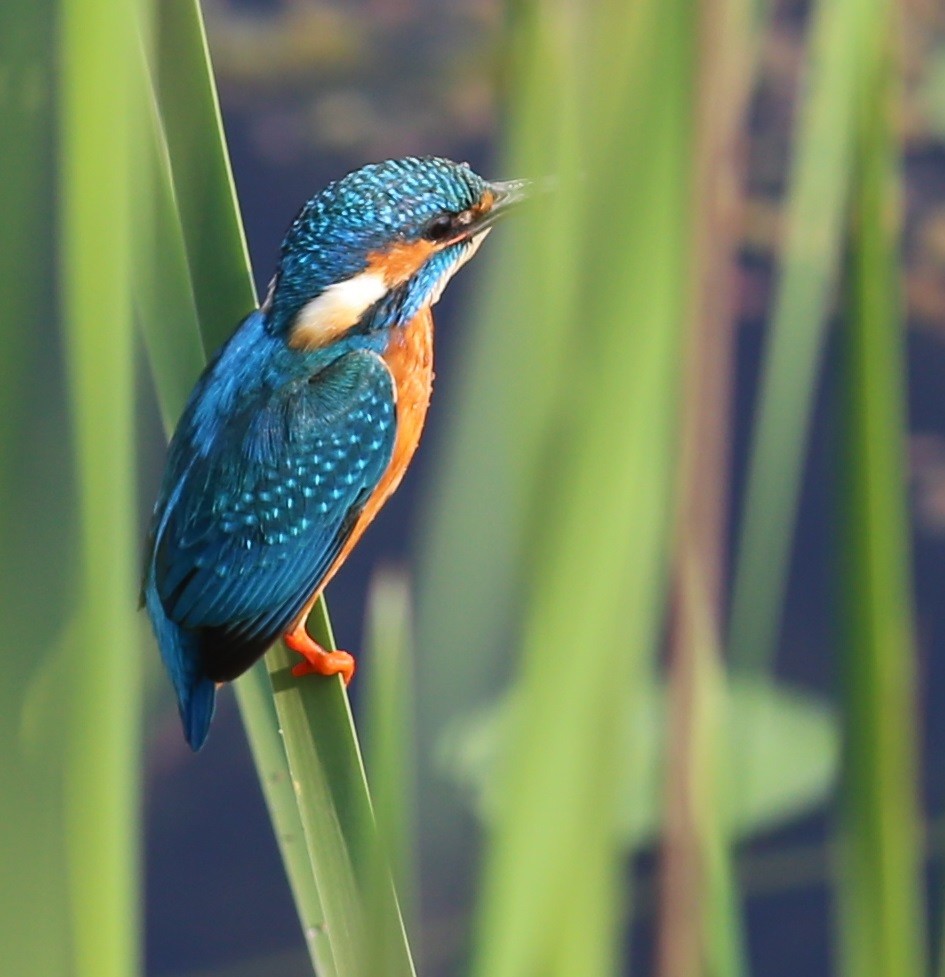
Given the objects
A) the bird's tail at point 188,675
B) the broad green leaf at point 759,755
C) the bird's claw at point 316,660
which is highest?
the bird's claw at point 316,660

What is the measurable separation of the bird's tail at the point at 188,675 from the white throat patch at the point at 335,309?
29cm

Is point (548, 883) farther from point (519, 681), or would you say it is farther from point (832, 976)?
point (832, 976)

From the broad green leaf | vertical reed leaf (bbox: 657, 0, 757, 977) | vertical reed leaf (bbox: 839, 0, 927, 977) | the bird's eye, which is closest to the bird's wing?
the bird's eye

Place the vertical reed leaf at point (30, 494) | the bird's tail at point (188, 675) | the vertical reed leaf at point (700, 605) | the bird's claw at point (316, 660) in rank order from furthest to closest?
the bird's tail at point (188, 675) < the bird's claw at point (316, 660) < the vertical reed leaf at point (700, 605) < the vertical reed leaf at point (30, 494)

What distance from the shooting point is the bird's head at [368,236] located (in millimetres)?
1445

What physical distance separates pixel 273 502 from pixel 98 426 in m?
0.77

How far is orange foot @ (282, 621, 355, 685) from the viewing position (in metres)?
1.13

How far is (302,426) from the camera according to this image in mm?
1453

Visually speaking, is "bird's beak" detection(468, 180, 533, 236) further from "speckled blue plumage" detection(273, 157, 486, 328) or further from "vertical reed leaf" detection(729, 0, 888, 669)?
"vertical reed leaf" detection(729, 0, 888, 669)

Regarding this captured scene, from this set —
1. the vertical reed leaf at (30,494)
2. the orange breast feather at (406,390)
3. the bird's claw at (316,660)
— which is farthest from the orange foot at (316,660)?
the vertical reed leaf at (30,494)

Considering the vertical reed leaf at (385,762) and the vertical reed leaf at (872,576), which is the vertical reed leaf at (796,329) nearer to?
the vertical reed leaf at (872,576)

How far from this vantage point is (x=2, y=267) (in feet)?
2.08

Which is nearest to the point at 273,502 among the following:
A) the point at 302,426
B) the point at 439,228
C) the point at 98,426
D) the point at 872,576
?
the point at 302,426

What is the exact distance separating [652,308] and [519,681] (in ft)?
0.64
